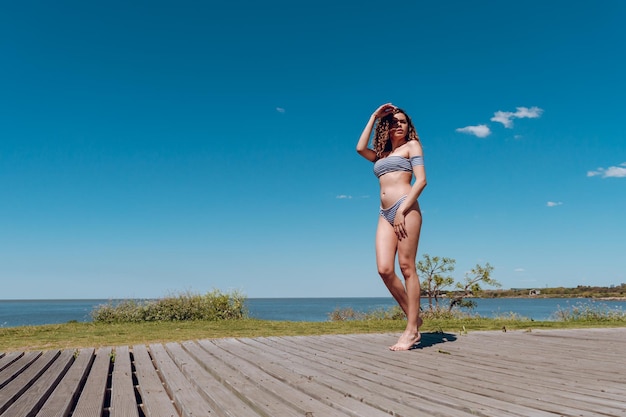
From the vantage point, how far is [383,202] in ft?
17.6

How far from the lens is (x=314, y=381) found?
10.3ft

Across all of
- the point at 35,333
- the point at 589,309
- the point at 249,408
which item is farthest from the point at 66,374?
the point at 589,309

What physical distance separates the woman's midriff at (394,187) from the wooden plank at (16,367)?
12.5 feet

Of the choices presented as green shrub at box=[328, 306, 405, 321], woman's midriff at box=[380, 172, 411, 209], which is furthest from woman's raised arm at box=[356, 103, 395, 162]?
green shrub at box=[328, 306, 405, 321]

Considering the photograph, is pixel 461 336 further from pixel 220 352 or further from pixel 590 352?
pixel 220 352

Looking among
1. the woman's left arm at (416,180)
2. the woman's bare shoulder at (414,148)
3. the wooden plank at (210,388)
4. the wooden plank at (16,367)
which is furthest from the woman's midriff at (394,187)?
the wooden plank at (16,367)

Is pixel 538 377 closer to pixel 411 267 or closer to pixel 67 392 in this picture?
pixel 411 267

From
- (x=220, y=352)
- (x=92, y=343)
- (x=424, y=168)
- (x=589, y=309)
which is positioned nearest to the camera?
(x=220, y=352)

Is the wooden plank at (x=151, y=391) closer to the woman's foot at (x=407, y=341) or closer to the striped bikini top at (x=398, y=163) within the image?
the woman's foot at (x=407, y=341)

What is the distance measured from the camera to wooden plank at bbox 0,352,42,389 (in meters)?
3.39

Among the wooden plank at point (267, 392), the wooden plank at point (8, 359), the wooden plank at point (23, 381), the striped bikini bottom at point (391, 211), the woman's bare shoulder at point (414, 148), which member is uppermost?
the woman's bare shoulder at point (414, 148)

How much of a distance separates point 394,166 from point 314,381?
2.89 m

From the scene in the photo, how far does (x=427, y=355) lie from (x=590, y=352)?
1.86 m

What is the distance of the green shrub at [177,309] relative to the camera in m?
13.0
